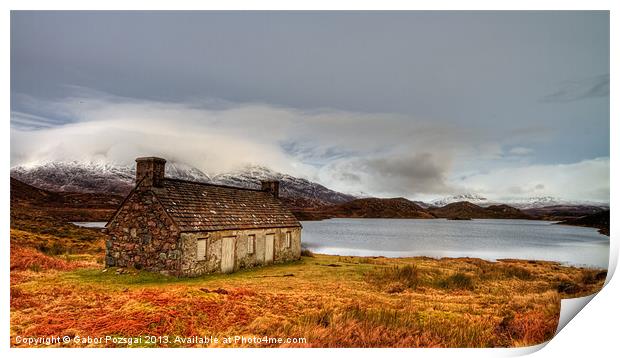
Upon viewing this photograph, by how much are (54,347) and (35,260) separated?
6.01 metres

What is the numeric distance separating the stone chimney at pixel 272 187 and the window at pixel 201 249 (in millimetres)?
7277

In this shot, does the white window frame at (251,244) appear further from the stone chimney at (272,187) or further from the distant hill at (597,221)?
the distant hill at (597,221)

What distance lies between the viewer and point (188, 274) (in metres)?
12.8

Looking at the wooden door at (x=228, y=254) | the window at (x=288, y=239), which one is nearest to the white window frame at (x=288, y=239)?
the window at (x=288, y=239)

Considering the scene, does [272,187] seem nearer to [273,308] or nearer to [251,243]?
[251,243]

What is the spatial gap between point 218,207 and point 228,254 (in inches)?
79.8

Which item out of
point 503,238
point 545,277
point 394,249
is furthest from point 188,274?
point 503,238

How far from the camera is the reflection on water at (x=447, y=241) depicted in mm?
27125

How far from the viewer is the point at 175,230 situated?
1288 centimetres

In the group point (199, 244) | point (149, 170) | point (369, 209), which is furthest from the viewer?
point (369, 209)

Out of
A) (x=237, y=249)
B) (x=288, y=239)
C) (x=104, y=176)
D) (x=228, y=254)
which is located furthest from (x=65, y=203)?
(x=288, y=239)

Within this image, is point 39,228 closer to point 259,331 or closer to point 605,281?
point 259,331

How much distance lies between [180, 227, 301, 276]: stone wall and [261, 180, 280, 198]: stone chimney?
7.74ft

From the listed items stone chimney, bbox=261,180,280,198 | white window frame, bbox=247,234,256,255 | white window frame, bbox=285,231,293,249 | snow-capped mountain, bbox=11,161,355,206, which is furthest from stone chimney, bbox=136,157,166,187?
stone chimney, bbox=261,180,280,198
